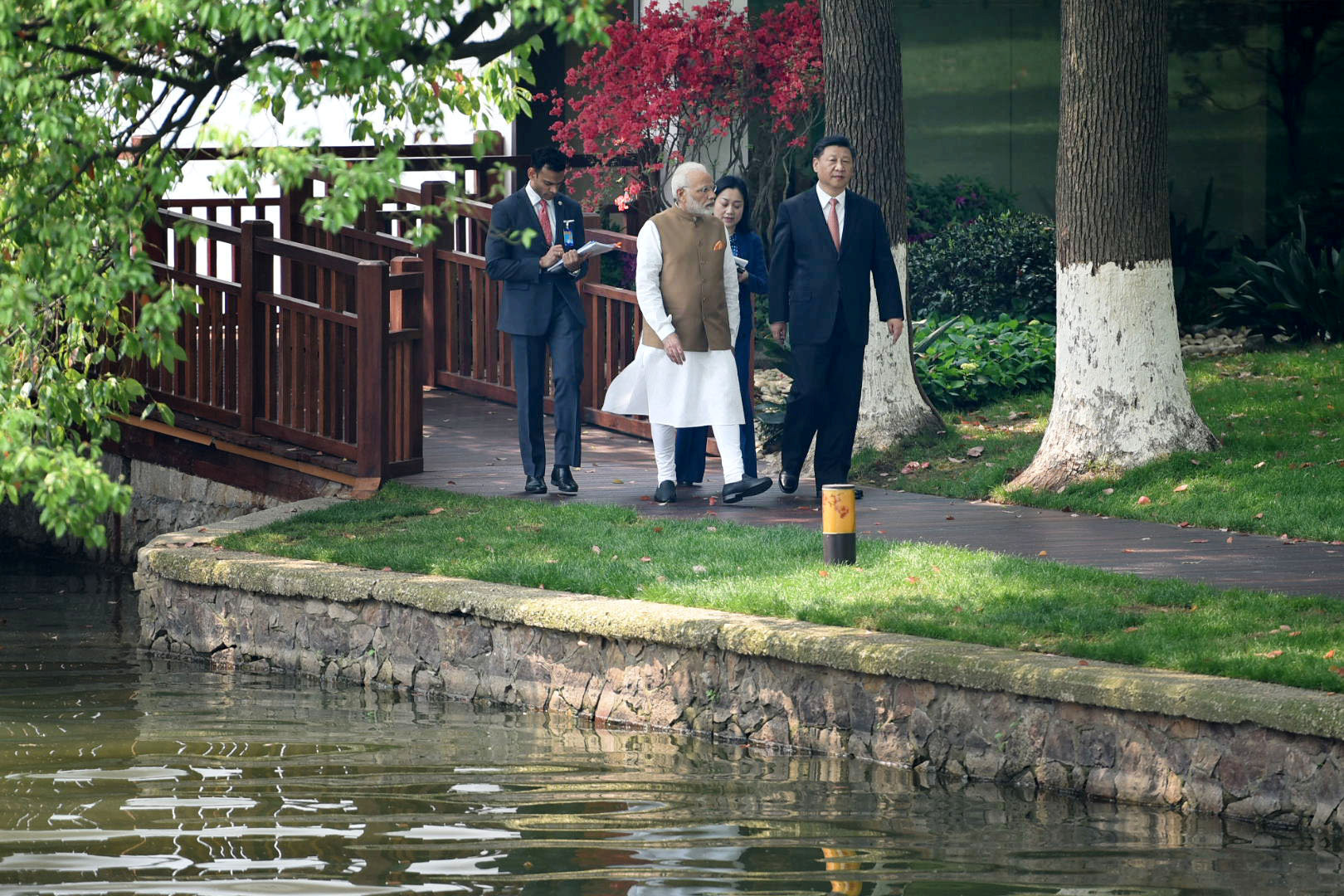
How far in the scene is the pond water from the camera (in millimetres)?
5965

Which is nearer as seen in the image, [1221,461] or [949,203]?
[1221,461]

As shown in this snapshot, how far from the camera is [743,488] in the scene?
10812 millimetres

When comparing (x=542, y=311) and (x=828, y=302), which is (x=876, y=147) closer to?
(x=828, y=302)

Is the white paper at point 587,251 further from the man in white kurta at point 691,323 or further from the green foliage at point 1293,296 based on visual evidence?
the green foliage at point 1293,296

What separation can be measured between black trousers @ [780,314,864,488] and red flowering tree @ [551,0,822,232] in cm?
624

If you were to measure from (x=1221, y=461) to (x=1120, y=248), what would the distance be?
4.40 feet

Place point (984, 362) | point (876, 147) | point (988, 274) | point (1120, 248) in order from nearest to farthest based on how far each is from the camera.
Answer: point (1120, 248), point (876, 147), point (984, 362), point (988, 274)

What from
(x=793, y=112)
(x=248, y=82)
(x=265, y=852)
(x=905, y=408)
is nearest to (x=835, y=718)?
(x=265, y=852)

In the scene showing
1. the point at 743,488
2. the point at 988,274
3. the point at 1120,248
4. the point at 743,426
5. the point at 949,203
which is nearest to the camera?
the point at 743,488

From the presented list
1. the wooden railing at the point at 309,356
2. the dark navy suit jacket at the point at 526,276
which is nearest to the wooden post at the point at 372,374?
the wooden railing at the point at 309,356

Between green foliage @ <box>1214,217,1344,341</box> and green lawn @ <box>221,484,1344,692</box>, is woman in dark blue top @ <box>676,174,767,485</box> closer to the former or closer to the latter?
green lawn @ <box>221,484,1344,692</box>

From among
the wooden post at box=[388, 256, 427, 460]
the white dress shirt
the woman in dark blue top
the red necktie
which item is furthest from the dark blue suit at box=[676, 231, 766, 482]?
the wooden post at box=[388, 256, 427, 460]

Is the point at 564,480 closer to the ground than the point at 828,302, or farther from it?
closer to the ground

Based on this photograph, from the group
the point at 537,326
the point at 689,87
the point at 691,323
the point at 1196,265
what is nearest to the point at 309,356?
the point at 537,326
